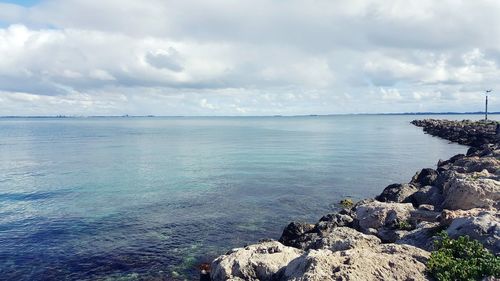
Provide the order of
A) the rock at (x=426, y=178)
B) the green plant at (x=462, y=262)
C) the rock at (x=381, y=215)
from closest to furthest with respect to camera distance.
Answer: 1. the green plant at (x=462, y=262)
2. the rock at (x=381, y=215)
3. the rock at (x=426, y=178)

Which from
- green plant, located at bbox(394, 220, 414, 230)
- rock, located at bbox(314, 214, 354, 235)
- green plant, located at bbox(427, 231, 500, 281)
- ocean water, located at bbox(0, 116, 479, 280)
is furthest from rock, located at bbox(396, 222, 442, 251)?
ocean water, located at bbox(0, 116, 479, 280)

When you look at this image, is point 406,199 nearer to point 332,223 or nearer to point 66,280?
point 332,223

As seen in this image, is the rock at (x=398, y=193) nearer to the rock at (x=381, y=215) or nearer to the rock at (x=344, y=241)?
the rock at (x=381, y=215)

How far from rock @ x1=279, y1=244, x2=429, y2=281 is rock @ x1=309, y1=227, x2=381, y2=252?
2915mm

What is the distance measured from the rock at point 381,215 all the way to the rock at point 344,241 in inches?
132

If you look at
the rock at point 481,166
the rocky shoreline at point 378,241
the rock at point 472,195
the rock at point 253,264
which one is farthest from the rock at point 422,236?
the rock at point 481,166

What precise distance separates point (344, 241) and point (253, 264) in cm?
440

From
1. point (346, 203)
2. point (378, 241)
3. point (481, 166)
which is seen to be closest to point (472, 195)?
point (378, 241)

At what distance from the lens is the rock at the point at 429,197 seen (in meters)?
28.4

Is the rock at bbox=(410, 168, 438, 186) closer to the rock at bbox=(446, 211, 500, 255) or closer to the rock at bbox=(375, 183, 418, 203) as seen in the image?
the rock at bbox=(375, 183, 418, 203)

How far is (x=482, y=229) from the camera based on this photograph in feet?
53.2

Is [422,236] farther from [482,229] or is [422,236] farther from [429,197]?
[429,197]

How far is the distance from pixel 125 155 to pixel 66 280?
62813 millimetres

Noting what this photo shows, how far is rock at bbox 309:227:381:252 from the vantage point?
1810 centimetres
